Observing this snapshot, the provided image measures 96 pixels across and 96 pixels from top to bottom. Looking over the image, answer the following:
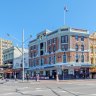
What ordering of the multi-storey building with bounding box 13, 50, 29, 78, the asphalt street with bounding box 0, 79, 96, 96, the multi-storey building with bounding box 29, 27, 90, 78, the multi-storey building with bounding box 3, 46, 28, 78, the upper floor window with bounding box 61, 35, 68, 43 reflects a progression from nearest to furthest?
the asphalt street with bounding box 0, 79, 96, 96 → the multi-storey building with bounding box 29, 27, 90, 78 → the upper floor window with bounding box 61, 35, 68, 43 → the multi-storey building with bounding box 13, 50, 29, 78 → the multi-storey building with bounding box 3, 46, 28, 78

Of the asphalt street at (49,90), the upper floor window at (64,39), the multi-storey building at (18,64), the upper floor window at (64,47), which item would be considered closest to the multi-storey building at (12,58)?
the multi-storey building at (18,64)

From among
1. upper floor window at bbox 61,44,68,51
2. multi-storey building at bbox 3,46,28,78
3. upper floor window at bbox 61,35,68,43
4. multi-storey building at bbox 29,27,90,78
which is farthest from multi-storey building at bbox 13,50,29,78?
upper floor window at bbox 61,35,68,43

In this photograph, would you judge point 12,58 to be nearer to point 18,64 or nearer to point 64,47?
point 18,64

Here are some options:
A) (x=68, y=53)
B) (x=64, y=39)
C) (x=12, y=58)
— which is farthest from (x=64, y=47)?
(x=12, y=58)

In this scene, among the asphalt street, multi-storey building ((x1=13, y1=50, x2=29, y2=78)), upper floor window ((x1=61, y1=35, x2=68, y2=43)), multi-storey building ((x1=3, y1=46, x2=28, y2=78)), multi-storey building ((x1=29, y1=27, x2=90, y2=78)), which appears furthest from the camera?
multi-storey building ((x1=3, y1=46, x2=28, y2=78))

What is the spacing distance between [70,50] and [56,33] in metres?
6.66

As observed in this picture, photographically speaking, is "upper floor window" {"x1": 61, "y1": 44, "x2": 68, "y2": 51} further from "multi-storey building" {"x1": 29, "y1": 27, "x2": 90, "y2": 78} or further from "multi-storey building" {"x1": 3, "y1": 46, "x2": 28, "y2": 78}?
"multi-storey building" {"x1": 3, "y1": 46, "x2": 28, "y2": 78}

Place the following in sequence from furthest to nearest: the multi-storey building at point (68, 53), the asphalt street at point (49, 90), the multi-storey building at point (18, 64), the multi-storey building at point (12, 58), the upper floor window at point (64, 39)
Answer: the multi-storey building at point (12, 58) → the multi-storey building at point (18, 64) → the upper floor window at point (64, 39) → the multi-storey building at point (68, 53) → the asphalt street at point (49, 90)

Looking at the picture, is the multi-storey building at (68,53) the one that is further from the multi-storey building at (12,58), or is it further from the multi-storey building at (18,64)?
the multi-storey building at (12,58)

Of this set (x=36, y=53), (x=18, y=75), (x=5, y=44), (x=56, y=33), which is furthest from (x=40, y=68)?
(x=5, y=44)

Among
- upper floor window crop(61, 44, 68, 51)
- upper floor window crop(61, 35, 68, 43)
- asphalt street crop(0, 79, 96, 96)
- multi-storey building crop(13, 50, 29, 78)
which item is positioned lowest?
asphalt street crop(0, 79, 96, 96)

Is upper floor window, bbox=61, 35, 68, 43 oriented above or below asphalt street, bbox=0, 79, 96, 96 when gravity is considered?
above

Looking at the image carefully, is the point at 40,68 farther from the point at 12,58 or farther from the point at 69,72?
the point at 12,58

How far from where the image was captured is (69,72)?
276 ft
